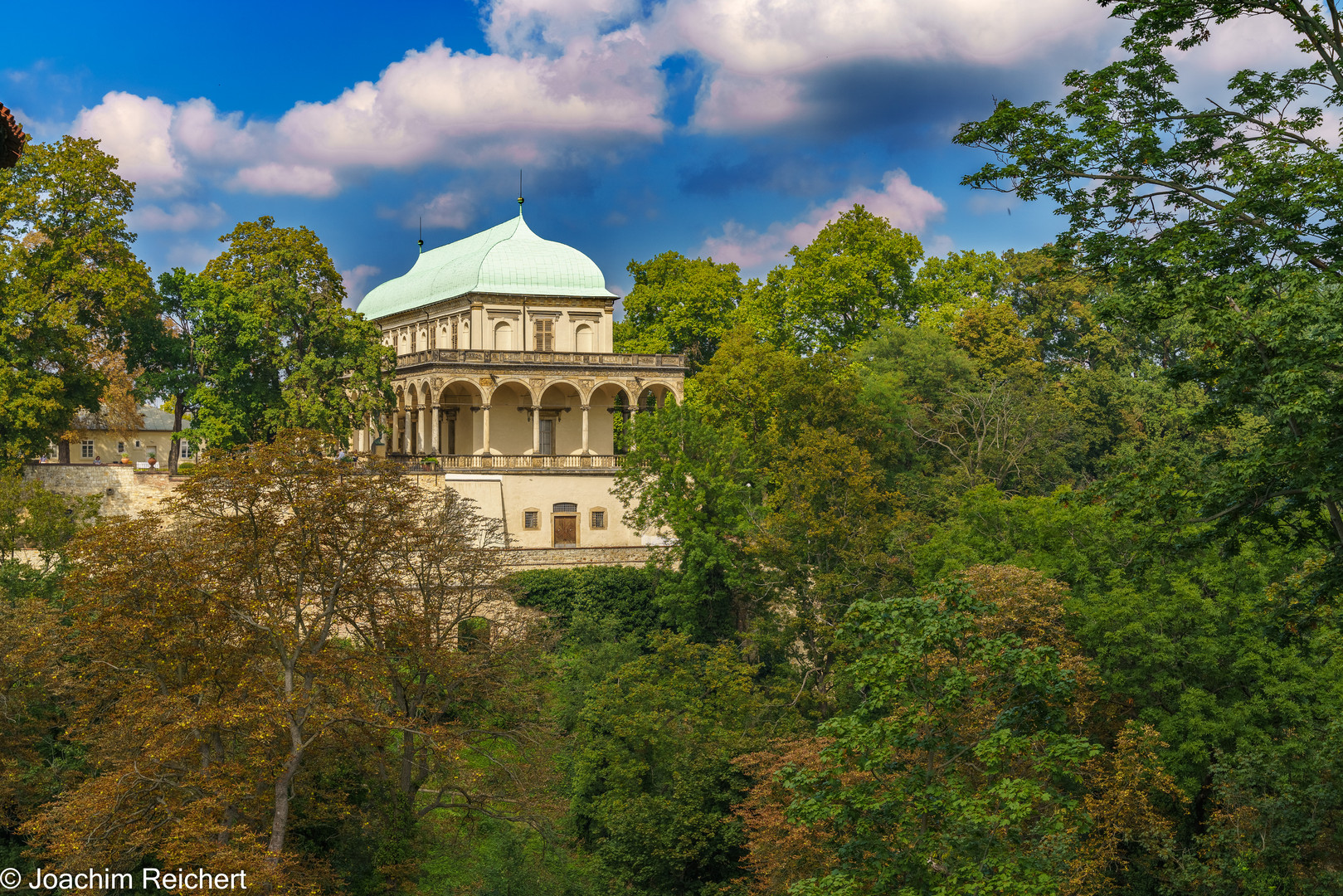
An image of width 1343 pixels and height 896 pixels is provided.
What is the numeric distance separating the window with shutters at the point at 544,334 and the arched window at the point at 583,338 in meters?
1.04

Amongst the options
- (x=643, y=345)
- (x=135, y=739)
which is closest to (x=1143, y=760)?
(x=135, y=739)

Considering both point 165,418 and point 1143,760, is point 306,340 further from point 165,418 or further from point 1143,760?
point 165,418

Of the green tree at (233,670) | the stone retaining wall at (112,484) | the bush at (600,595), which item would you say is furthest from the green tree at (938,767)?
the stone retaining wall at (112,484)

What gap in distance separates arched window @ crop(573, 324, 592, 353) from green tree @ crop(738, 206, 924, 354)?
751cm

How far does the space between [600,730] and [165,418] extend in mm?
52858

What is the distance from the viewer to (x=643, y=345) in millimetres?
58406

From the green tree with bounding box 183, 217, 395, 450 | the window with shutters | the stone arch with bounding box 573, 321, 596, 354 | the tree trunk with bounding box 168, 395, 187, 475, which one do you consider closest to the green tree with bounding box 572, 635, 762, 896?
the green tree with bounding box 183, 217, 395, 450

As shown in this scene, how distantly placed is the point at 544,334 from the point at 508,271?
3552 millimetres

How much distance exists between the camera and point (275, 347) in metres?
41.1

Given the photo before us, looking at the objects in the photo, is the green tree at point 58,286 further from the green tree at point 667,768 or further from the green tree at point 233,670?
the green tree at point 667,768

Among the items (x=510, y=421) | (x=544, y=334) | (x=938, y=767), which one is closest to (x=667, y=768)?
(x=938, y=767)

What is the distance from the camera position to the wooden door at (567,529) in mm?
45375

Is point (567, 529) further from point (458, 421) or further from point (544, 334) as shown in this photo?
point (544, 334)

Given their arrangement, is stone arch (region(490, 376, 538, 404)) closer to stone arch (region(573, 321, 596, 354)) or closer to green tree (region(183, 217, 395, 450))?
stone arch (region(573, 321, 596, 354))
